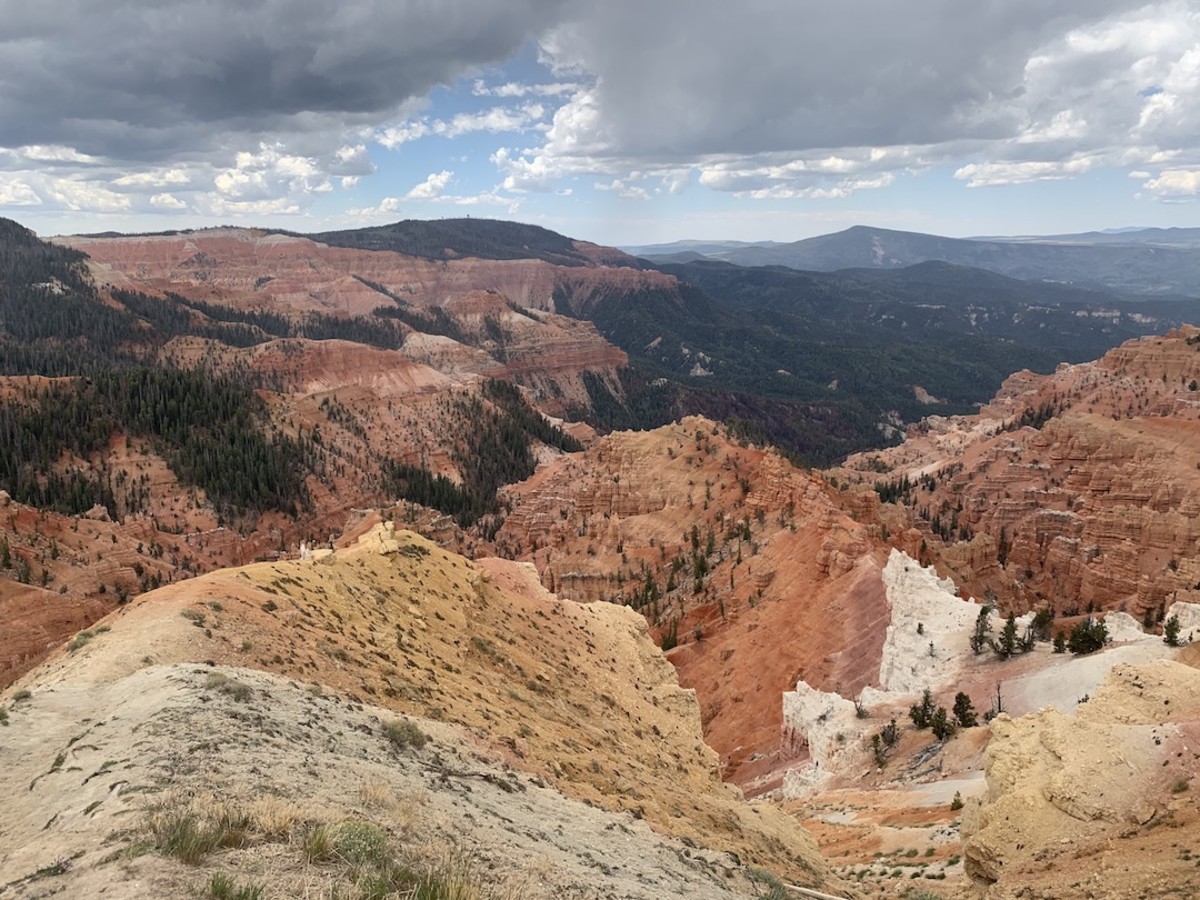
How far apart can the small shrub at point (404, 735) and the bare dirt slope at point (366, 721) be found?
0.32 m

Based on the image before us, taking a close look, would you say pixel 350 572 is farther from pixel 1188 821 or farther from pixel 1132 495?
pixel 1132 495

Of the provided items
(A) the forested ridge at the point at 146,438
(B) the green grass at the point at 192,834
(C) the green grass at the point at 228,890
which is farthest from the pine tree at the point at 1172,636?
(A) the forested ridge at the point at 146,438

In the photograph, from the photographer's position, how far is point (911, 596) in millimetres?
45375

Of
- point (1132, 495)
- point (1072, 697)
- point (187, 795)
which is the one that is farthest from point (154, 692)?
point (1132, 495)

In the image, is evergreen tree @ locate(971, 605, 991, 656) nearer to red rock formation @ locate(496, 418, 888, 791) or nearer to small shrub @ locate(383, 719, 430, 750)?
red rock formation @ locate(496, 418, 888, 791)

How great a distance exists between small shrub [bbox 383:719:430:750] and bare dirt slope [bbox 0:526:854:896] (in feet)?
1.04

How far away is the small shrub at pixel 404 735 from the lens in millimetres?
15951

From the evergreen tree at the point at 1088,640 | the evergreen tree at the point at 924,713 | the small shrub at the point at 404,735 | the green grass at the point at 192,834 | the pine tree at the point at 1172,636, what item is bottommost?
the evergreen tree at the point at 924,713

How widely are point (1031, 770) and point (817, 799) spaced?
15317 mm

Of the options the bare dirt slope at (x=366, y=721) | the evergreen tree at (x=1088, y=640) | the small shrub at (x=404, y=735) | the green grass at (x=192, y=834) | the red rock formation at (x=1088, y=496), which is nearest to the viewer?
the green grass at (x=192, y=834)

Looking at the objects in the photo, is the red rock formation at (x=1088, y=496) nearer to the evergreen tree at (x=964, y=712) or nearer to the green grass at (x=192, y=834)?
the evergreen tree at (x=964, y=712)

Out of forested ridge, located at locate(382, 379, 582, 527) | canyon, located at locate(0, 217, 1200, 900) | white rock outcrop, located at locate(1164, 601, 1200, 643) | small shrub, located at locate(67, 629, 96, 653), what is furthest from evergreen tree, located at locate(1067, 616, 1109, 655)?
forested ridge, located at locate(382, 379, 582, 527)

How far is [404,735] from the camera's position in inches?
639

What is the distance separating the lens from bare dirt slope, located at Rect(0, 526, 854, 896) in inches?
441
